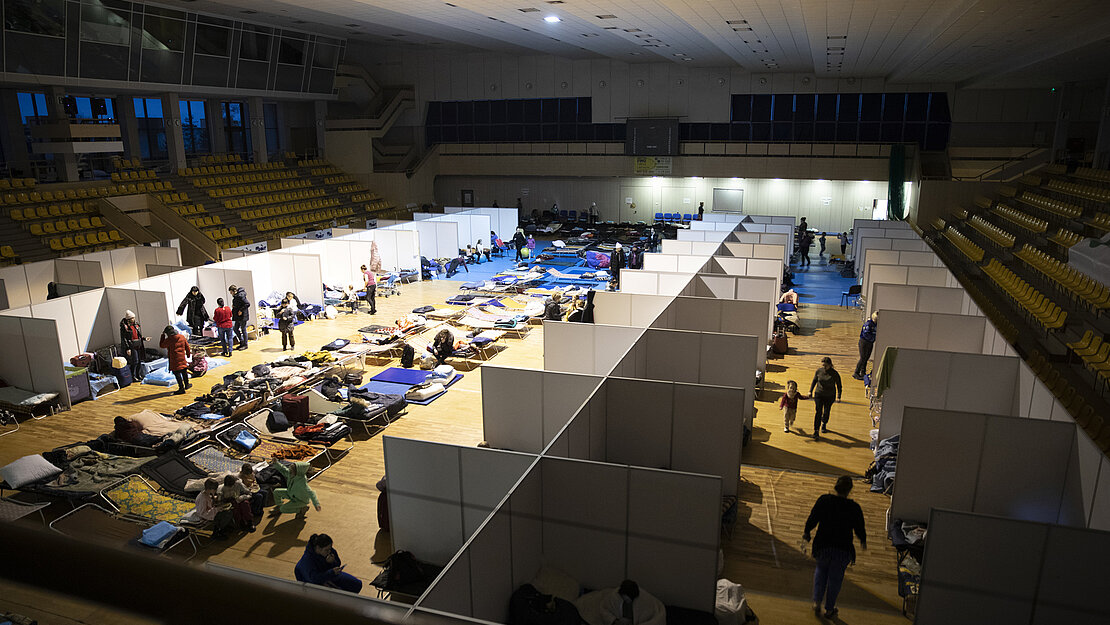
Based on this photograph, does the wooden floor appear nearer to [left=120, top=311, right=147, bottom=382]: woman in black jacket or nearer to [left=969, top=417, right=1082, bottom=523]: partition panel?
[left=120, top=311, right=147, bottom=382]: woman in black jacket

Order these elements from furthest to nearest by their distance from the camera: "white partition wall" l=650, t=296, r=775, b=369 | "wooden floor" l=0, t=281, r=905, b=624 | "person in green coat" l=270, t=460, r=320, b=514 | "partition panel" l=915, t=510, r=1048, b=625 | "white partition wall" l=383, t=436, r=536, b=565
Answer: "white partition wall" l=650, t=296, r=775, b=369 → "person in green coat" l=270, t=460, r=320, b=514 → "wooden floor" l=0, t=281, r=905, b=624 → "white partition wall" l=383, t=436, r=536, b=565 → "partition panel" l=915, t=510, r=1048, b=625

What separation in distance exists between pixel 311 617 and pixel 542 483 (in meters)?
6.86

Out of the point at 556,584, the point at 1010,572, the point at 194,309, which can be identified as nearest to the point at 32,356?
the point at 194,309

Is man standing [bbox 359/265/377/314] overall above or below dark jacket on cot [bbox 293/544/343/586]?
above

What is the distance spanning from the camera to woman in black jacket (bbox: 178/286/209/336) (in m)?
17.1

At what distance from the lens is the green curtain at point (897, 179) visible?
3428 cm

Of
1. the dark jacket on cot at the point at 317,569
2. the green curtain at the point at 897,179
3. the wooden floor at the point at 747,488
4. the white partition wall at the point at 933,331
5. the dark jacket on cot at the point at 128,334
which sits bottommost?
the wooden floor at the point at 747,488

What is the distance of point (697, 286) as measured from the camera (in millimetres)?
16312

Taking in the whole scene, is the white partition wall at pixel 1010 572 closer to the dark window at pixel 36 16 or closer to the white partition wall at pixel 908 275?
the white partition wall at pixel 908 275

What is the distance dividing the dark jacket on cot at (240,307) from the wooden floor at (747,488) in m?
0.98

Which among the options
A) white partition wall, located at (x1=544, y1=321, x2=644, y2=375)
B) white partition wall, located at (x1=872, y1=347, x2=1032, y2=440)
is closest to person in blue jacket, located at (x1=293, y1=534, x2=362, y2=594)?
white partition wall, located at (x1=544, y1=321, x2=644, y2=375)

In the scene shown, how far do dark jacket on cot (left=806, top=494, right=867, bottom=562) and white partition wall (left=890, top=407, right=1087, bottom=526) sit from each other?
1.59 metres

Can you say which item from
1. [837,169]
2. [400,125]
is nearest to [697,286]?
[837,169]

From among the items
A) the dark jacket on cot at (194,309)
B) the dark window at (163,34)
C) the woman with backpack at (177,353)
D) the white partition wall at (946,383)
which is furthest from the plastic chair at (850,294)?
the dark window at (163,34)
